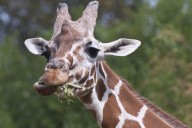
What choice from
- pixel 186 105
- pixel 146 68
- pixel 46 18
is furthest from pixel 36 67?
pixel 46 18

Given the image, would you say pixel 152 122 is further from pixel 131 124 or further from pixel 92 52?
pixel 92 52

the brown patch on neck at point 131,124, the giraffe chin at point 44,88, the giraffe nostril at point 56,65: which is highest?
the giraffe nostril at point 56,65

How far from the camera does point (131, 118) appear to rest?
807cm

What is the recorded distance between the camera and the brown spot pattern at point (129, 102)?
8.09 metres

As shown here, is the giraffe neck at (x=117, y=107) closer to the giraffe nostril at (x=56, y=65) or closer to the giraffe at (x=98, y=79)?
the giraffe at (x=98, y=79)

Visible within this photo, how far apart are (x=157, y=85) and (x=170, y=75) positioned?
0.47 metres

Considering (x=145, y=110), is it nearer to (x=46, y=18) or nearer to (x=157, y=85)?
(x=157, y=85)

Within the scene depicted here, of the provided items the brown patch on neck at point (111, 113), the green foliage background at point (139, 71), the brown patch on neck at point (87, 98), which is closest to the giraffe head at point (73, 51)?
the brown patch on neck at point (87, 98)

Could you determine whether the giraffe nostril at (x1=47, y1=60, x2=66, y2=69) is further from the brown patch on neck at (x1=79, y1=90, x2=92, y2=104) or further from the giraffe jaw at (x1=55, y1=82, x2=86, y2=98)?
the brown patch on neck at (x1=79, y1=90, x2=92, y2=104)

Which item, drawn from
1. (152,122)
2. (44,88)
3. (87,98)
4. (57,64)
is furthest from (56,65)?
(152,122)

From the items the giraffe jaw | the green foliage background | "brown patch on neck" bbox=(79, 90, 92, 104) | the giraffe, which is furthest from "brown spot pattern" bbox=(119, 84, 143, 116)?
A: the green foliage background

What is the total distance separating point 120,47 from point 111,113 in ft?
2.31

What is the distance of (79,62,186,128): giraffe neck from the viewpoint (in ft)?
26.3

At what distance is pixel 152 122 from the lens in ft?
26.6
